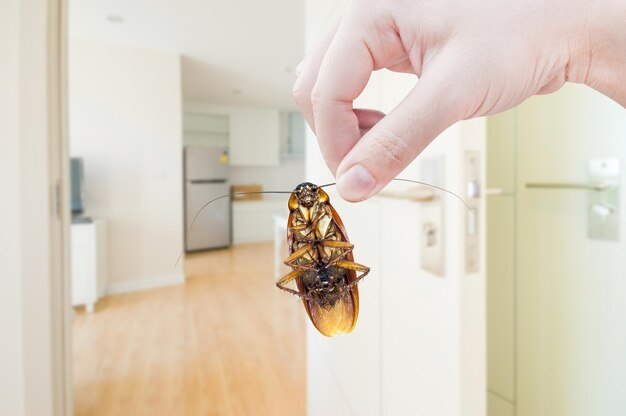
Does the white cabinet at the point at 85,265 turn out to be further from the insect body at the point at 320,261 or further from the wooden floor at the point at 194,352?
the insect body at the point at 320,261

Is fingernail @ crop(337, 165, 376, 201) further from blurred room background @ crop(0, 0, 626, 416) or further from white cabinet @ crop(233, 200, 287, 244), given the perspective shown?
white cabinet @ crop(233, 200, 287, 244)

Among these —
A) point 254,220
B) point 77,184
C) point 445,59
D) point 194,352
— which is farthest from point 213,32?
point 445,59

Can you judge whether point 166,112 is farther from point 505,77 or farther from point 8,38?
point 505,77

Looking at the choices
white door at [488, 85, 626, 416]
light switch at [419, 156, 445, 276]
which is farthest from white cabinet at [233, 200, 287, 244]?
light switch at [419, 156, 445, 276]

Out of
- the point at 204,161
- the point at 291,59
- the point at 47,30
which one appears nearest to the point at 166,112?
the point at 204,161

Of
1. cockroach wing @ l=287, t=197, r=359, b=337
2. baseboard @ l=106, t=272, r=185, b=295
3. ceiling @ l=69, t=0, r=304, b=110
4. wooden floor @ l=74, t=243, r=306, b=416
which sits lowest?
wooden floor @ l=74, t=243, r=306, b=416

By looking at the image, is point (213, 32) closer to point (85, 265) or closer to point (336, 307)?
point (85, 265)

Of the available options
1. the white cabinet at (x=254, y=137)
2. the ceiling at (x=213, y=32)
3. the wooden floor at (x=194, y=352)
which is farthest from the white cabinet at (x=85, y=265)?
the white cabinet at (x=254, y=137)
